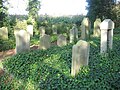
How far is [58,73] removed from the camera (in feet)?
25.4

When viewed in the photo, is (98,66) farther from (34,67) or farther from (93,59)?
(34,67)

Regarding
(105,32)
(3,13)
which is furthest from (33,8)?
(105,32)

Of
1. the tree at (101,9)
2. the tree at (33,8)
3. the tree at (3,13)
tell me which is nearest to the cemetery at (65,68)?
the tree at (3,13)

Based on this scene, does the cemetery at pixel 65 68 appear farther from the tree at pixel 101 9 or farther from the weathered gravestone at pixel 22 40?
the tree at pixel 101 9

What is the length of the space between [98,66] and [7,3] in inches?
486

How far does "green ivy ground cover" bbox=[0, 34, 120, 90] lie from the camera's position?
727cm

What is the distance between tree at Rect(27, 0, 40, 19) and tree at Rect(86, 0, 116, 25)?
5786 mm

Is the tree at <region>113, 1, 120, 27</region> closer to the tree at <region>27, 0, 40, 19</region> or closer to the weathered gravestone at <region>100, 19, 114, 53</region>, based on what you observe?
the tree at <region>27, 0, 40, 19</region>

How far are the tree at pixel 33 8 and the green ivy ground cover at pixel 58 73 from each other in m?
17.5

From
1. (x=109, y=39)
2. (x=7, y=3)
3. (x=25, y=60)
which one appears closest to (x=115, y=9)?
(x=7, y=3)

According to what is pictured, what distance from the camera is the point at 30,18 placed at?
26.5m

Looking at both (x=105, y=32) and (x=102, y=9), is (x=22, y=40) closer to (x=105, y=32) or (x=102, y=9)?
(x=105, y=32)

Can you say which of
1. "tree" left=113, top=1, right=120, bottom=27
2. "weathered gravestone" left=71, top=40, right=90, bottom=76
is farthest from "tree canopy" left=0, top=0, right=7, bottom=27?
"tree" left=113, top=1, right=120, bottom=27

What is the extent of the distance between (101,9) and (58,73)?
19.6 metres
